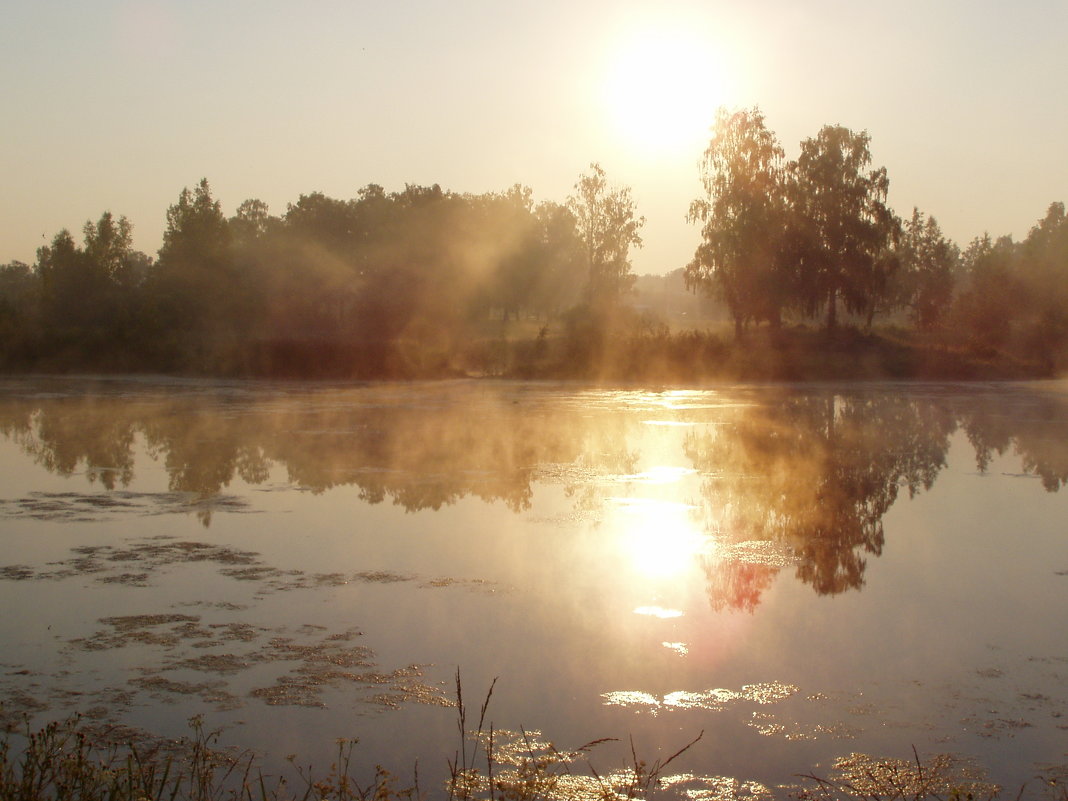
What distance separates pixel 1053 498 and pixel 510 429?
11989mm

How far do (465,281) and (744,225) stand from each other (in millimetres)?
16834

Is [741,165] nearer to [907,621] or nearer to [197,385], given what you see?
[197,385]

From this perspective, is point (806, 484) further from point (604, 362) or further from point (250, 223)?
point (250, 223)

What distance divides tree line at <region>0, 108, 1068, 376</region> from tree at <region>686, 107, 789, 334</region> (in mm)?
85

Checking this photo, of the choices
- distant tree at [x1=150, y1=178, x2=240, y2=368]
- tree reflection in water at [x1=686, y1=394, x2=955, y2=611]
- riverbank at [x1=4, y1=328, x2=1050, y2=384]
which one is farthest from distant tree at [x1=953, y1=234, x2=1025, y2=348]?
distant tree at [x1=150, y1=178, x2=240, y2=368]

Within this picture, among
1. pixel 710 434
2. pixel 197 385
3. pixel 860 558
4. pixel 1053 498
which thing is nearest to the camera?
pixel 860 558

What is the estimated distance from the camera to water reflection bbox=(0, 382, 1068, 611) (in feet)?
39.1

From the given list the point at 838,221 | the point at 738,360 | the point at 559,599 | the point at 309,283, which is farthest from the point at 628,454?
the point at 309,283

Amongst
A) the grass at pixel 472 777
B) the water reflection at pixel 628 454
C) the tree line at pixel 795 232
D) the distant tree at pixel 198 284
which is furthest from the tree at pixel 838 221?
the grass at pixel 472 777

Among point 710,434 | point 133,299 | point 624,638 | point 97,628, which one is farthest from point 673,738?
point 133,299

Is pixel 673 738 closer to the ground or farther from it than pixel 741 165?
closer to the ground

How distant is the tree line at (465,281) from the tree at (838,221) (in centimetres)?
9

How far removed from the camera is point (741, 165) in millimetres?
51125

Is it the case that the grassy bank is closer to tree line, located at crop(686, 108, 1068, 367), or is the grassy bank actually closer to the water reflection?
tree line, located at crop(686, 108, 1068, 367)
